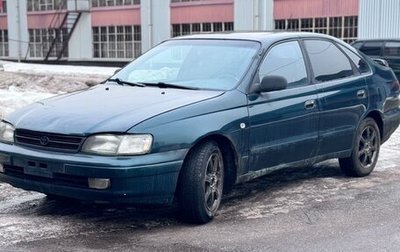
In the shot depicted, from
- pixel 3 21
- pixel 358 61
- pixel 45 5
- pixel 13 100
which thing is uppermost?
pixel 45 5

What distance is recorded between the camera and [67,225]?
226 inches

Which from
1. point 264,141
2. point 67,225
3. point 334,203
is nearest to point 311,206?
point 334,203

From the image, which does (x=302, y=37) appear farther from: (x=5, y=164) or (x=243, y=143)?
(x=5, y=164)

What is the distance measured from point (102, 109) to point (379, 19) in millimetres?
21666

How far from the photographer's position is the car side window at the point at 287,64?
6.66 metres

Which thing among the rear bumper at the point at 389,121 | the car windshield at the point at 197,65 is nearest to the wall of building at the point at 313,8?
the rear bumper at the point at 389,121

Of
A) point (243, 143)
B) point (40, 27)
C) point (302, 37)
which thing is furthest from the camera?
point (40, 27)

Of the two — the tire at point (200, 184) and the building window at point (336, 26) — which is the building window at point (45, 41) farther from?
the tire at point (200, 184)

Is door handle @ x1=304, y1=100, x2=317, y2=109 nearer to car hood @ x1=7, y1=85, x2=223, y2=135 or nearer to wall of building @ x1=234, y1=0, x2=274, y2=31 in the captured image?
car hood @ x1=7, y1=85, x2=223, y2=135

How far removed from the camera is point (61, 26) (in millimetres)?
37719

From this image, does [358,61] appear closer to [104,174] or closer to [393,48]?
[104,174]

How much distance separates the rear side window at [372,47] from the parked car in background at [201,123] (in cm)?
1169

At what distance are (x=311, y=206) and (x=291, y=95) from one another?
1070 mm

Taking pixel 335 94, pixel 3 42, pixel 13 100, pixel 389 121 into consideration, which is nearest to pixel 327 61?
pixel 335 94
